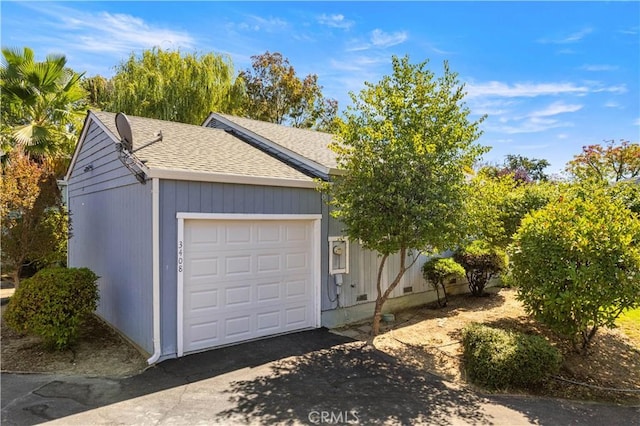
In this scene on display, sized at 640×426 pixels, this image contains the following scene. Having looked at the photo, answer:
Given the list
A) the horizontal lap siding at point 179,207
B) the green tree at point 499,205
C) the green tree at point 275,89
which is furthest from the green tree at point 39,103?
the green tree at point 499,205

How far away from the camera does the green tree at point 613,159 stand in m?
25.3

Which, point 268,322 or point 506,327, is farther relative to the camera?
point 506,327

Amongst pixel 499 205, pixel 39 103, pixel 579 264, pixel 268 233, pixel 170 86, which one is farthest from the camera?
pixel 170 86

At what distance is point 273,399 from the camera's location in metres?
4.56

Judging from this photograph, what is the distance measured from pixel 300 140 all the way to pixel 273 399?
7.29 m

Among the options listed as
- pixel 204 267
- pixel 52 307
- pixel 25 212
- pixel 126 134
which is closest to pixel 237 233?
pixel 204 267

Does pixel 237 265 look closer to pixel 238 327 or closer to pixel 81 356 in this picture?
pixel 238 327

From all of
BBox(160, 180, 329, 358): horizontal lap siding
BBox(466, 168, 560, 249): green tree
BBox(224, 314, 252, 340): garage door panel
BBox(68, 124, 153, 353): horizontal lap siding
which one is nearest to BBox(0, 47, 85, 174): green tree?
BBox(68, 124, 153, 353): horizontal lap siding

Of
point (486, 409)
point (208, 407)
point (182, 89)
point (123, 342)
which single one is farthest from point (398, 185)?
point (182, 89)

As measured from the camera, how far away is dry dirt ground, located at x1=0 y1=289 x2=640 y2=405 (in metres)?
5.35

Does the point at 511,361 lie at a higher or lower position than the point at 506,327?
higher

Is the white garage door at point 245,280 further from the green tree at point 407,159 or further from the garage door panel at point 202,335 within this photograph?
the green tree at point 407,159

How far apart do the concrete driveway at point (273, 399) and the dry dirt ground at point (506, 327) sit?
0.42 metres

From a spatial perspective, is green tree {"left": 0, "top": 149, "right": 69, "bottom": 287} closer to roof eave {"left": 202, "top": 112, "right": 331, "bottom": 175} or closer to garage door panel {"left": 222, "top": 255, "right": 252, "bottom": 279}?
roof eave {"left": 202, "top": 112, "right": 331, "bottom": 175}
